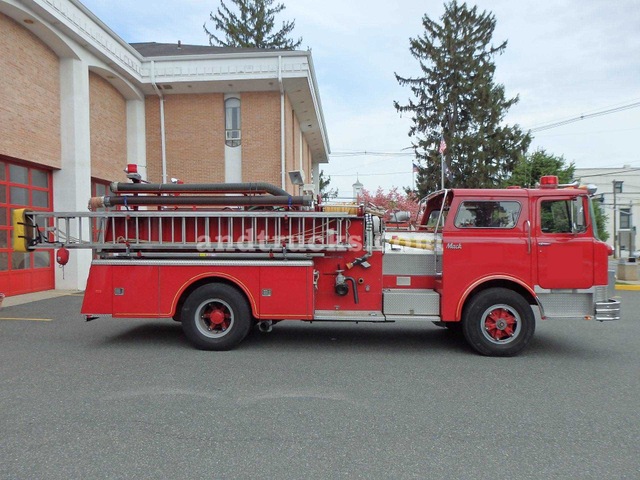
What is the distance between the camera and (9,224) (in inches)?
460

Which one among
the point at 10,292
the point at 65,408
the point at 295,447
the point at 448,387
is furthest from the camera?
the point at 10,292

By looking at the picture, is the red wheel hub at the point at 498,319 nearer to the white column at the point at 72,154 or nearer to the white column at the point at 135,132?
the white column at the point at 72,154

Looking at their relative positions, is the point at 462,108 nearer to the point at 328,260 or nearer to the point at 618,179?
the point at 618,179

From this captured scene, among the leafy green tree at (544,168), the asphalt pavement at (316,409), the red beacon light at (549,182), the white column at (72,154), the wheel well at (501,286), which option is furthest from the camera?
the leafy green tree at (544,168)

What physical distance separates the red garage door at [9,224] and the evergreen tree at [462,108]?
2516cm

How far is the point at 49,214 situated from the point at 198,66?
11.2 m

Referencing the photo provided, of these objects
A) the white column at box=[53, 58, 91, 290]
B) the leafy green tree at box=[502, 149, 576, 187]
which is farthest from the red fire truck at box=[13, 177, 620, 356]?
the leafy green tree at box=[502, 149, 576, 187]

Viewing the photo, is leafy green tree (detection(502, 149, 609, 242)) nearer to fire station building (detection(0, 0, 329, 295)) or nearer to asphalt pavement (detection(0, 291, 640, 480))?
fire station building (detection(0, 0, 329, 295))

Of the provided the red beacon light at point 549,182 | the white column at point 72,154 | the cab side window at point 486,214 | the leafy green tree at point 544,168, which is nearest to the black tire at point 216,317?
the cab side window at point 486,214

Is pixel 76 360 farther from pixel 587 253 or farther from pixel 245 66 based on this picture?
pixel 245 66

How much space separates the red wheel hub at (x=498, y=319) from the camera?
6109 millimetres

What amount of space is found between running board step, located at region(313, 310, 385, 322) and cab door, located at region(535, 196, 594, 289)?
2.19 m

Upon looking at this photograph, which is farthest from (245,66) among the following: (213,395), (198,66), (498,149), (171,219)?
(498,149)

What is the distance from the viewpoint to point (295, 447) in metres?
3.54
